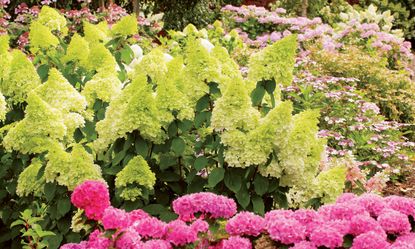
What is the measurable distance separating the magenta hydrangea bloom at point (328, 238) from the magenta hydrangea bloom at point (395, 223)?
20cm

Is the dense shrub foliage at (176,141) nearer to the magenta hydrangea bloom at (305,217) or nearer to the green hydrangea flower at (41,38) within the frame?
the magenta hydrangea bloom at (305,217)

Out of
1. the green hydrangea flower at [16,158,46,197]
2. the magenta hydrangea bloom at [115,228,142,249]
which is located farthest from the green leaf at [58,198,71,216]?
the magenta hydrangea bloom at [115,228,142,249]

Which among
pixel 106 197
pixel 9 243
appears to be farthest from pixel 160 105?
pixel 9 243

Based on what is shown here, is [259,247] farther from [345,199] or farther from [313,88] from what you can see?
[313,88]

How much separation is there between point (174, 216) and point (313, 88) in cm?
355

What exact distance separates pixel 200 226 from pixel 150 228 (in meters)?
0.19

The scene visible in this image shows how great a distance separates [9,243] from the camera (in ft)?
13.6

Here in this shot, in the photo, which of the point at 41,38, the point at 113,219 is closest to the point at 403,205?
the point at 113,219

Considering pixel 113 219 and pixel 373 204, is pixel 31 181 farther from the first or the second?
pixel 373 204

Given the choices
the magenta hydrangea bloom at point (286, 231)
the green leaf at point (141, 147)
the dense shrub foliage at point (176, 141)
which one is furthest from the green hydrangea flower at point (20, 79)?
the magenta hydrangea bloom at point (286, 231)

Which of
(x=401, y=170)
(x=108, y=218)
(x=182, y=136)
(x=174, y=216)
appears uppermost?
(x=108, y=218)

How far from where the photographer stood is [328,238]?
2506 mm

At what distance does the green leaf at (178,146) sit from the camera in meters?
3.37

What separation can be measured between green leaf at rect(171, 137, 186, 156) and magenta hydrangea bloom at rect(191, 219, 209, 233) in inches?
30.2
